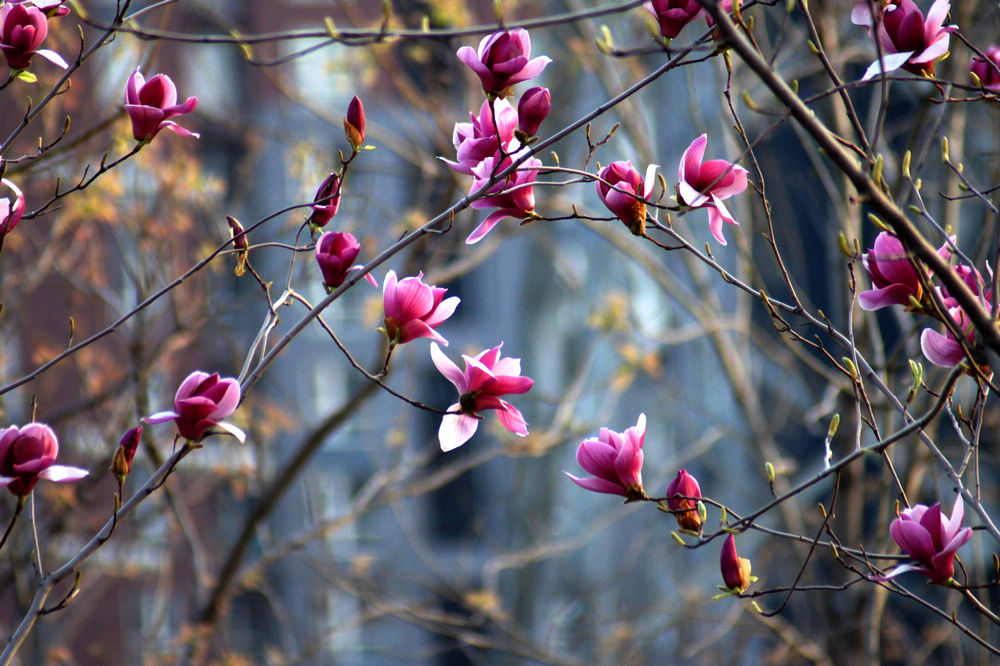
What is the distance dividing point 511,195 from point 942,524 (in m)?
0.75

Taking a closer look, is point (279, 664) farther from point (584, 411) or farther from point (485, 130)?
point (584, 411)

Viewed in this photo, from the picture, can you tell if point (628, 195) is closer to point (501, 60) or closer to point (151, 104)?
point (501, 60)

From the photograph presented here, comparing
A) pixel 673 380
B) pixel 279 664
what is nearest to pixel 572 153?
pixel 673 380

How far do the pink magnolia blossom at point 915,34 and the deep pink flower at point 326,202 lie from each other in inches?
30.8

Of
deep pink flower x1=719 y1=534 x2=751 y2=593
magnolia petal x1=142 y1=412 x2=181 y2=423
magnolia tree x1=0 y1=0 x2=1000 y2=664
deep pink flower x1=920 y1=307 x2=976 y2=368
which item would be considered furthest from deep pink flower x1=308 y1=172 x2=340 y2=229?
deep pink flower x1=920 y1=307 x2=976 y2=368

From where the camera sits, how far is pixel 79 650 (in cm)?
1130

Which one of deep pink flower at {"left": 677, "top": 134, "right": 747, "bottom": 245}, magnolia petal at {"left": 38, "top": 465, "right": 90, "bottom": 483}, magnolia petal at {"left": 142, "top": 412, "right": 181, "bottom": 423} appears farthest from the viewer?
deep pink flower at {"left": 677, "top": 134, "right": 747, "bottom": 245}

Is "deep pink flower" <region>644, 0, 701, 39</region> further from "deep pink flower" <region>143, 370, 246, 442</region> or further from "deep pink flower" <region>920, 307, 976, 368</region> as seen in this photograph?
"deep pink flower" <region>143, 370, 246, 442</region>

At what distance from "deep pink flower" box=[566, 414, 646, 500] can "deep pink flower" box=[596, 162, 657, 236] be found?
0.29 metres

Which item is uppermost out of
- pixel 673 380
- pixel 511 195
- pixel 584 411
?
pixel 511 195

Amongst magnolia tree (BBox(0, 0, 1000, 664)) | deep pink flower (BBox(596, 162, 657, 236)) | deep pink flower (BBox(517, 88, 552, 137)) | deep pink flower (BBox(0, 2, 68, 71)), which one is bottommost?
magnolia tree (BBox(0, 0, 1000, 664))

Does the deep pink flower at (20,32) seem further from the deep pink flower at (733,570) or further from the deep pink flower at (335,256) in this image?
the deep pink flower at (733,570)

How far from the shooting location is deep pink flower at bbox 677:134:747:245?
4.39 ft

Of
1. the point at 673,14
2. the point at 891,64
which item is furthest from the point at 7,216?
the point at 891,64
